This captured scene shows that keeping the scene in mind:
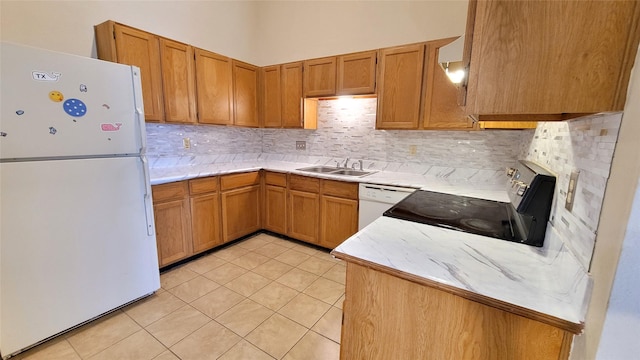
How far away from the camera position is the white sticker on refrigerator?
1.44 m

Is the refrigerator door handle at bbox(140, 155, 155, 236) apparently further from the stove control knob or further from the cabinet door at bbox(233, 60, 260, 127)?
the stove control knob

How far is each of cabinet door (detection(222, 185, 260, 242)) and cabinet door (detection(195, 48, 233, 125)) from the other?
0.85 metres

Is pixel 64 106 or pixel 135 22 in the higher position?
pixel 135 22

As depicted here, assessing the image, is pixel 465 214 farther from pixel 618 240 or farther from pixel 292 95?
pixel 292 95

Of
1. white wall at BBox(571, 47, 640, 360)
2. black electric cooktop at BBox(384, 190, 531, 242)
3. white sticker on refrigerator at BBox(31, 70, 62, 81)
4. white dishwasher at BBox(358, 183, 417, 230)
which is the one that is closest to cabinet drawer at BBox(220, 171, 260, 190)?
white dishwasher at BBox(358, 183, 417, 230)

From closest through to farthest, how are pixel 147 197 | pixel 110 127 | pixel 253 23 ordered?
pixel 110 127, pixel 147 197, pixel 253 23

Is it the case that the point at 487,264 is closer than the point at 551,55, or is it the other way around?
the point at 551,55

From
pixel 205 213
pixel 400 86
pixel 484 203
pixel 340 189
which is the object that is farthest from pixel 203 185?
pixel 484 203

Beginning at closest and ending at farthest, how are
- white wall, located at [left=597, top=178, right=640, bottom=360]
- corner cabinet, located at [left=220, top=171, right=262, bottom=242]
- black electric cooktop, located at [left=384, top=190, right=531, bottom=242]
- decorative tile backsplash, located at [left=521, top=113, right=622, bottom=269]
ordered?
white wall, located at [left=597, top=178, right=640, bottom=360] < decorative tile backsplash, located at [left=521, top=113, right=622, bottom=269] < black electric cooktop, located at [left=384, top=190, right=531, bottom=242] < corner cabinet, located at [left=220, top=171, right=262, bottom=242]

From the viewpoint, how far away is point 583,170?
2.69 feet

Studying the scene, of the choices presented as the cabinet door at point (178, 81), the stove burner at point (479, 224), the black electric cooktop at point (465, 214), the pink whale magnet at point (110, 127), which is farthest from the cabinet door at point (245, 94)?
the stove burner at point (479, 224)

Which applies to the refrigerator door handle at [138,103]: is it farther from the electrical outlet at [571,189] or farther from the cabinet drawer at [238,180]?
the electrical outlet at [571,189]

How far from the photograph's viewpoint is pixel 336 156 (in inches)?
130

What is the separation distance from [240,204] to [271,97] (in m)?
1.41
